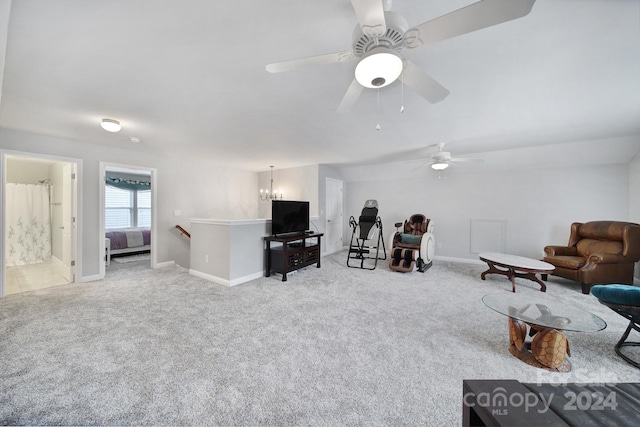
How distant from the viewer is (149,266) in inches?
193

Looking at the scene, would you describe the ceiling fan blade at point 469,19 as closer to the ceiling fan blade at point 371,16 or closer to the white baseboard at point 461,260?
the ceiling fan blade at point 371,16

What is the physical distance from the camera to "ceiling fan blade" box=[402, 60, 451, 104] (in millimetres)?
1427

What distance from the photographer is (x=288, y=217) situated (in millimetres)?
4445

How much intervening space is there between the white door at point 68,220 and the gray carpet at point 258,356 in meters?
0.69

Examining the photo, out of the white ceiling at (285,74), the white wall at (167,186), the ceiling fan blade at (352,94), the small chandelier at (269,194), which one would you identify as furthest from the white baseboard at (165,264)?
the ceiling fan blade at (352,94)

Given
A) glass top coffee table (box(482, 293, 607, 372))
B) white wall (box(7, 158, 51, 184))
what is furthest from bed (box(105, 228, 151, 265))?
glass top coffee table (box(482, 293, 607, 372))

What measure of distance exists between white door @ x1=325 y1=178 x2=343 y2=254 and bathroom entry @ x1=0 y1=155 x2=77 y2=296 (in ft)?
16.5

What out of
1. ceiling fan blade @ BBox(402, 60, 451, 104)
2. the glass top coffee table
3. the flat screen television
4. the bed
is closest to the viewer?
ceiling fan blade @ BBox(402, 60, 451, 104)

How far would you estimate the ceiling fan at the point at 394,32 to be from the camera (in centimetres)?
100

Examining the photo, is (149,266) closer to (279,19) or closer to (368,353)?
(368,353)

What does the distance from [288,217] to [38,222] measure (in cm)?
568

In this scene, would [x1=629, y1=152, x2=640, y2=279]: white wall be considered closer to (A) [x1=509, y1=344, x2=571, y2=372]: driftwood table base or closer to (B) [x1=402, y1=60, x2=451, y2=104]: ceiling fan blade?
(A) [x1=509, y1=344, x2=571, y2=372]: driftwood table base

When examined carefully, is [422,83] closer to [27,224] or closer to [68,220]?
[68,220]

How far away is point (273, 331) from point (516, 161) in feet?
18.3
